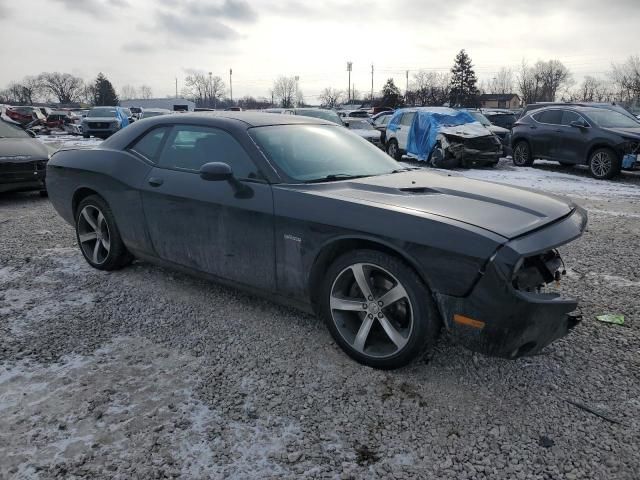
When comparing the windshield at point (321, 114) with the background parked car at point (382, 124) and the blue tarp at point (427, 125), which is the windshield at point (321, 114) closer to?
the background parked car at point (382, 124)

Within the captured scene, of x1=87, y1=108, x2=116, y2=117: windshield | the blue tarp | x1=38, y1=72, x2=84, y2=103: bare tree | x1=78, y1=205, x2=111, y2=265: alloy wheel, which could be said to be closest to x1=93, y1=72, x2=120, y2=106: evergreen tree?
x1=38, y1=72, x2=84, y2=103: bare tree

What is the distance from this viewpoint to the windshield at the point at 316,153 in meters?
3.38

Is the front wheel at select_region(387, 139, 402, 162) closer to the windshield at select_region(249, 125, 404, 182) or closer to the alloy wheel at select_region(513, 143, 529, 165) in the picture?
the alloy wheel at select_region(513, 143, 529, 165)

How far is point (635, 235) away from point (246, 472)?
5738 millimetres

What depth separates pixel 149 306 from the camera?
3.80 meters

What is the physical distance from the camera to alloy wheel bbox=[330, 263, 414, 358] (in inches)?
108

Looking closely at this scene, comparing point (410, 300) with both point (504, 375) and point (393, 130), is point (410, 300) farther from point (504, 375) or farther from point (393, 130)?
point (393, 130)

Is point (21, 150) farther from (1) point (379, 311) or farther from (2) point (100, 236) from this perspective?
(1) point (379, 311)

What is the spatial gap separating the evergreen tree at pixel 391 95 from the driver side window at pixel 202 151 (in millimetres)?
60376

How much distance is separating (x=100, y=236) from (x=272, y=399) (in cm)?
279

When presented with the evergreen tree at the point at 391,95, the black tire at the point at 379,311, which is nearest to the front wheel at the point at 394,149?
the black tire at the point at 379,311

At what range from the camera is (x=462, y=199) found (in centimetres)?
293

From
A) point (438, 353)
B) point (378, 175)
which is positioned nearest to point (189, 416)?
point (438, 353)

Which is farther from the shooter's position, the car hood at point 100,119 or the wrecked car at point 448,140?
the car hood at point 100,119
